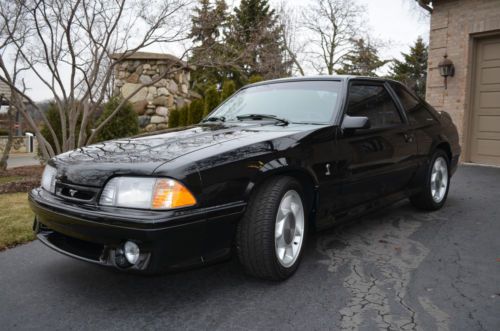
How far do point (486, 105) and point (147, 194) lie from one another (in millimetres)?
7992

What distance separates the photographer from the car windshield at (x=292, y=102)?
11.4 ft

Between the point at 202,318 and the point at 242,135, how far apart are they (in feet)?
3.97

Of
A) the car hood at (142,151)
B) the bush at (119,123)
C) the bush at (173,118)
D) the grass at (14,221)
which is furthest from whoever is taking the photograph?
the bush at (173,118)

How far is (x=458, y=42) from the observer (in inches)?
341

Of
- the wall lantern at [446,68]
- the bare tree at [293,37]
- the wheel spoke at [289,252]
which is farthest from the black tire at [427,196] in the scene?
the bare tree at [293,37]

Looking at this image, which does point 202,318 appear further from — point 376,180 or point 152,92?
point 152,92

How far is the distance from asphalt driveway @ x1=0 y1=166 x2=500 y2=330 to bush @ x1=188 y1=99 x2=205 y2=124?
7877mm

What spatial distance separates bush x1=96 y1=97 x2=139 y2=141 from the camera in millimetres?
9289

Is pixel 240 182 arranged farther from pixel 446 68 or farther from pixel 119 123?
pixel 446 68

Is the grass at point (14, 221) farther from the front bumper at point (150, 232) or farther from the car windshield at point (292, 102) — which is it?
the car windshield at point (292, 102)

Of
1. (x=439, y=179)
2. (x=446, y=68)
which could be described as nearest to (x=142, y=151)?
(x=439, y=179)

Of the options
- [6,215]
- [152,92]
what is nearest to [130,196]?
[6,215]

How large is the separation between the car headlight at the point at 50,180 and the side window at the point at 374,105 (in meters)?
2.23

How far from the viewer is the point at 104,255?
241cm
